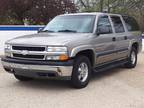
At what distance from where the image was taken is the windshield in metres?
9.34

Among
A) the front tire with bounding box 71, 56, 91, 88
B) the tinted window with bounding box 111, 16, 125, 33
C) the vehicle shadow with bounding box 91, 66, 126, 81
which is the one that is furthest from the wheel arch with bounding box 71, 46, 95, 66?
the tinted window with bounding box 111, 16, 125, 33

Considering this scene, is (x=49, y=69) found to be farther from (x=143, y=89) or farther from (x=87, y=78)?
(x=143, y=89)

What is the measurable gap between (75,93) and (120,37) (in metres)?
3.08

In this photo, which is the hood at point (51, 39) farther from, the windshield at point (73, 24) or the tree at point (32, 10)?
the tree at point (32, 10)

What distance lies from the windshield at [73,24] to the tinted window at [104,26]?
21 cm

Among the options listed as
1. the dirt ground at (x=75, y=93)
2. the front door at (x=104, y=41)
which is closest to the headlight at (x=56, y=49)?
the dirt ground at (x=75, y=93)

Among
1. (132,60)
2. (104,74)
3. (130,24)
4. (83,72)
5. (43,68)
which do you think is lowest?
(104,74)

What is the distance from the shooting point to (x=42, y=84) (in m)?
9.05

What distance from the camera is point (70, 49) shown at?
8133mm

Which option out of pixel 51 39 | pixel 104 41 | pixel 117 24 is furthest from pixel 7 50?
pixel 117 24

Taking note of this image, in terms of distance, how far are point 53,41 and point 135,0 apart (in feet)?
71.4

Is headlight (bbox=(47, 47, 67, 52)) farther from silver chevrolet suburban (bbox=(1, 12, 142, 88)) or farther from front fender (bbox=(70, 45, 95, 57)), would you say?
front fender (bbox=(70, 45, 95, 57))

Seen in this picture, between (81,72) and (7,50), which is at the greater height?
(7,50)

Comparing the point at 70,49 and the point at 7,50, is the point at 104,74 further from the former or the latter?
the point at 7,50
